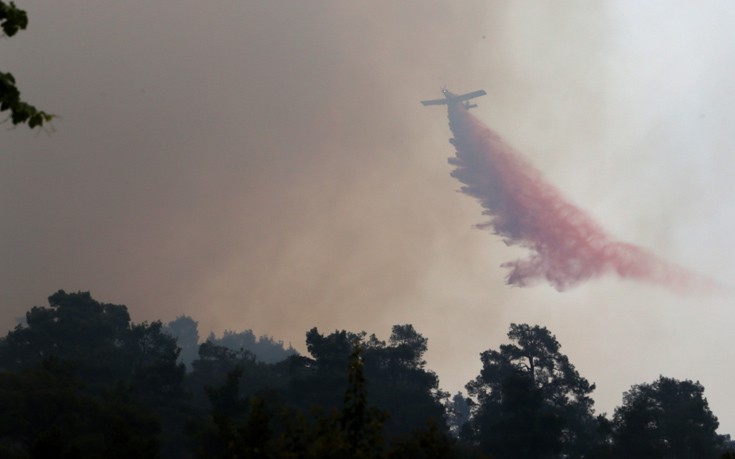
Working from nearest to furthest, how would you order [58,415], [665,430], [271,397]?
[58,415]
[271,397]
[665,430]

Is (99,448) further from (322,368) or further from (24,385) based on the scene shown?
(322,368)

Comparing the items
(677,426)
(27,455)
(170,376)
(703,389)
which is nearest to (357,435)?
(27,455)

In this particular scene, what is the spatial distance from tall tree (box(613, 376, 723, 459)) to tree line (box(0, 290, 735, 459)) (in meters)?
0.14

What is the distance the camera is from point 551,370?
10569 centimetres

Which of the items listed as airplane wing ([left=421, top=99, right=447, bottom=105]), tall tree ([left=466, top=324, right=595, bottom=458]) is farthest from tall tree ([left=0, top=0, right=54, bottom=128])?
airplane wing ([left=421, top=99, right=447, bottom=105])

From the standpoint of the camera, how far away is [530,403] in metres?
79.3

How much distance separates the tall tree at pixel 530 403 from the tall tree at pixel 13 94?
2753 inches

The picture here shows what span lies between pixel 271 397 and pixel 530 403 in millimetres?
26710

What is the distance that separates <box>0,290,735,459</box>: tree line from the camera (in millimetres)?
57281

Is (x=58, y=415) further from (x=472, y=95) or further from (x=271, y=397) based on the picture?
(x=472, y=95)

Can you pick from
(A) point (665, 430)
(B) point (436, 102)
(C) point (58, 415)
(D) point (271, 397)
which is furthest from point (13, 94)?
(B) point (436, 102)

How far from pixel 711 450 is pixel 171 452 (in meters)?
54.7

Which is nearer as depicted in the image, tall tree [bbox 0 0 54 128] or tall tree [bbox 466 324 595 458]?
tall tree [bbox 0 0 54 128]

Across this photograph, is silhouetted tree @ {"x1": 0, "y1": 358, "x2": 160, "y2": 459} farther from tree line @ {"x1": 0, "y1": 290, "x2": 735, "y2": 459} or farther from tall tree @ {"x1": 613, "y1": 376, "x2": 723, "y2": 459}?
tall tree @ {"x1": 613, "y1": 376, "x2": 723, "y2": 459}
